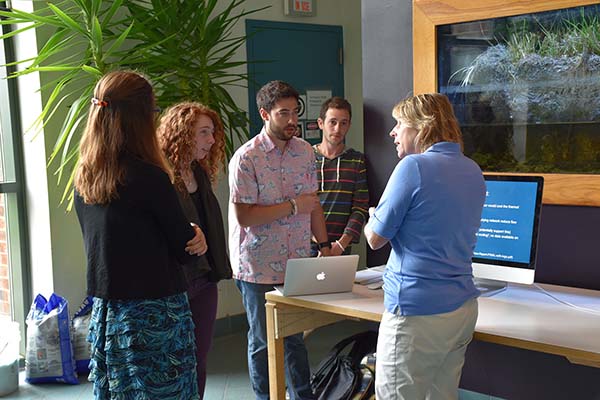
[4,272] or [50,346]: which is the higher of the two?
[4,272]

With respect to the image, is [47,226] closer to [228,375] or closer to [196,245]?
[228,375]

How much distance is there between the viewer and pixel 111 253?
80.4 inches

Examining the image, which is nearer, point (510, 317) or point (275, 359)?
point (510, 317)

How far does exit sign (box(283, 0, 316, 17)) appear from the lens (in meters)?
4.97

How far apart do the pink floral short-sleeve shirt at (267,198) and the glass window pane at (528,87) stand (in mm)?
809

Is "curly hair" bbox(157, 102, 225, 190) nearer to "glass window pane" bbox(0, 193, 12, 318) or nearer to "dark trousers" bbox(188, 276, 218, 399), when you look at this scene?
"dark trousers" bbox(188, 276, 218, 399)

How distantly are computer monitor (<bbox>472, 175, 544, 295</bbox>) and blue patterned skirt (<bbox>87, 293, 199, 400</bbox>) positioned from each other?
1.28m

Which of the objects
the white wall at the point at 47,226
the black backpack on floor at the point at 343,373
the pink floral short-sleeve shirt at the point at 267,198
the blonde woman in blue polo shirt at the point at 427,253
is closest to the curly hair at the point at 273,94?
the pink floral short-sleeve shirt at the point at 267,198

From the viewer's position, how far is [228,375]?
13.3 ft

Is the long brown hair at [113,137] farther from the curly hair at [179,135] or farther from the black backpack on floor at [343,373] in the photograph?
the black backpack on floor at [343,373]

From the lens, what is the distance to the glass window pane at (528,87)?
9.51ft

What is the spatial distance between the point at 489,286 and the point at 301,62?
2.69m

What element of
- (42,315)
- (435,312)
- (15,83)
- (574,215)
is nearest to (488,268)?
(574,215)

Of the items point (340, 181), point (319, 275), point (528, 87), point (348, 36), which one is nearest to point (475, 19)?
point (528, 87)
